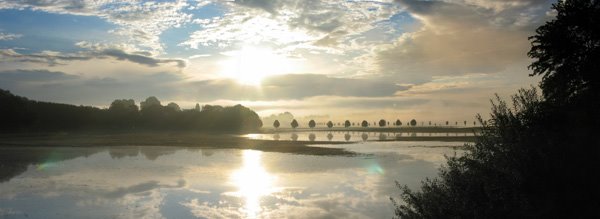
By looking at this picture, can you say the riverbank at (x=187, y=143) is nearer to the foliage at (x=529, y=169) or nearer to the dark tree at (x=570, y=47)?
the dark tree at (x=570, y=47)

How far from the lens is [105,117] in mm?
134625

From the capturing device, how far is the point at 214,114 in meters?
162

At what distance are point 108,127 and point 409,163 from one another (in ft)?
383

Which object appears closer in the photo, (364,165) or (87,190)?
(87,190)

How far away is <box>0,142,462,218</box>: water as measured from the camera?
56.9ft

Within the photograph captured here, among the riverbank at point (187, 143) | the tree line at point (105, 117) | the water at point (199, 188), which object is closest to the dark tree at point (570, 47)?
the water at point (199, 188)

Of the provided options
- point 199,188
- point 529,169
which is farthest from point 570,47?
point 199,188

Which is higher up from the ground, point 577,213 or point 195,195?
point 577,213

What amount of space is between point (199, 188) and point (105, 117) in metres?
125

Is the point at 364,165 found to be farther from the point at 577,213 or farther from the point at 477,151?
the point at 577,213

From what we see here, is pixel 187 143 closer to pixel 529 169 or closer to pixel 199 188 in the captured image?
pixel 199 188

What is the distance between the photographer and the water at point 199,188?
17328 millimetres

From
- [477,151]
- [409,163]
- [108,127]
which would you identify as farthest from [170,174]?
[108,127]

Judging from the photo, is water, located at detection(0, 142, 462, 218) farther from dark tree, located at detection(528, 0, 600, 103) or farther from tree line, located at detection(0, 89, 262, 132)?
tree line, located at detection(0, 89, 262, 132)
